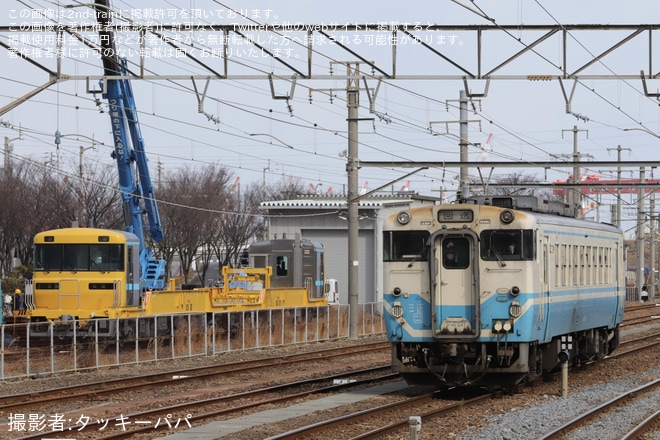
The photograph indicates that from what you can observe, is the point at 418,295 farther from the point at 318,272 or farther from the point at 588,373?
the point at 318,272

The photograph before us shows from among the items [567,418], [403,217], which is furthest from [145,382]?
[567,418]

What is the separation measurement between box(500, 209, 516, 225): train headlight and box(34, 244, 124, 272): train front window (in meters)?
15.1

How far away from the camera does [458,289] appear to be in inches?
678

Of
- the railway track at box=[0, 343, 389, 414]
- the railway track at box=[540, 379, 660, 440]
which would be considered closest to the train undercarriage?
the railway track at box=[540, 379, 660, 440]

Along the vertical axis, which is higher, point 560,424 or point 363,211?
point 363,211

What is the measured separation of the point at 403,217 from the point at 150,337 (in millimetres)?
9760

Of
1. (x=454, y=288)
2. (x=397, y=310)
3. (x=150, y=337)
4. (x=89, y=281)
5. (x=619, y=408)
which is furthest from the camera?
(x=89, y=281)

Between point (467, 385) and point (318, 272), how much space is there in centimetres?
2288

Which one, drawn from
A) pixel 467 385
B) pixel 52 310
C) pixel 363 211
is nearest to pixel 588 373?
pixel 467 385

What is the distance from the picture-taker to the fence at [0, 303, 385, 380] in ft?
71.3

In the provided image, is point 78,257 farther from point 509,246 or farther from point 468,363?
point 509,246

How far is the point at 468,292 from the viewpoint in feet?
56.4

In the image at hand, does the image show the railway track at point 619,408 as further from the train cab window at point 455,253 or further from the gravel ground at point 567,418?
the train cab window at point 455,253

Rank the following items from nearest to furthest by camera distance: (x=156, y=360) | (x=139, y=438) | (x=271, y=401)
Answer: (x=139, y=438)
(x=271, y=401)
(x=156, y=360)
